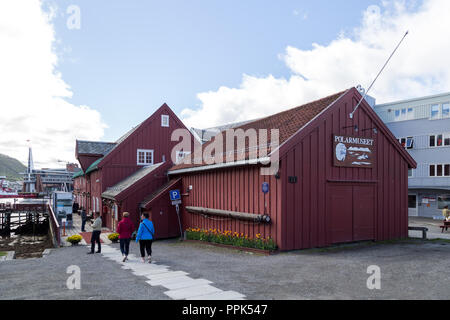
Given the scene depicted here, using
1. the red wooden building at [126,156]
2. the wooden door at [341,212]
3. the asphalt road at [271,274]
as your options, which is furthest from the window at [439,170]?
the wooden door at [341,212]

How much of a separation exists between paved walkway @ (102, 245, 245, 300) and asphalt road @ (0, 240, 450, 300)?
23 centimetres

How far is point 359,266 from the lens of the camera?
1020cm

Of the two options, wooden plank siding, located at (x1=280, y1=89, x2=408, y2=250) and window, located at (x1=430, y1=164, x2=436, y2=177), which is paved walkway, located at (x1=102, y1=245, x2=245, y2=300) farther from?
window, located at (x1=430, y1=164, x2=436, y2=177)

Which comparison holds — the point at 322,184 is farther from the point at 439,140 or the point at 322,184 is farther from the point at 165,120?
the point at 439,140

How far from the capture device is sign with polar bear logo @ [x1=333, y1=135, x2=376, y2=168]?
1451 centimetres

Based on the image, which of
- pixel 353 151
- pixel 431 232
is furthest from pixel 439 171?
pixel 353 151

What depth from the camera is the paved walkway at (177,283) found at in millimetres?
7285

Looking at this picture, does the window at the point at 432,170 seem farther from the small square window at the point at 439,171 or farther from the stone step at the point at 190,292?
the stone step at the point at 190,292

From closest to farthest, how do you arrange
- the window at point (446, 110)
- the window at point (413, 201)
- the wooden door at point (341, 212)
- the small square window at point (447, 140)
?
the wooden door at point (341, 212), the window at point (446, 110), the small square window at point (447, 140), the window at point (413, 201)

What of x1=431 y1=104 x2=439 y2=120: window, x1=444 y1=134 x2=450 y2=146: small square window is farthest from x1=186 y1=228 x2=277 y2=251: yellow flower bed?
x1=431 y1=104 x2=439 y2=120: window

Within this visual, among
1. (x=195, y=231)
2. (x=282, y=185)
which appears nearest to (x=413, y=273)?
(x=282, y=185)

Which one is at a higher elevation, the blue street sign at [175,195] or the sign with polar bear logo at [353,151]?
the sign with polar bear logo at [353,151]

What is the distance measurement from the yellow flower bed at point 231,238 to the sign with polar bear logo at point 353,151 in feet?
13.7
